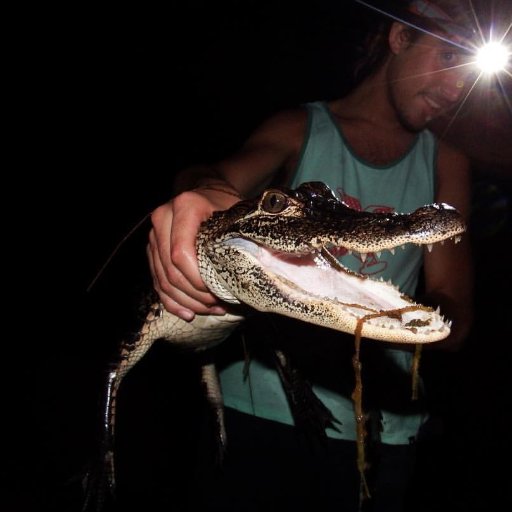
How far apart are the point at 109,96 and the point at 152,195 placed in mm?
4693

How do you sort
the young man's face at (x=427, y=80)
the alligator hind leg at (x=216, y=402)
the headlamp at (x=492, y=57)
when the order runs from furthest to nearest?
1. the headlamp at (x=492, y=57)
2. the young man's face at (x=427, y=80)
3. the alligator hind leg at (x=216, y=402)

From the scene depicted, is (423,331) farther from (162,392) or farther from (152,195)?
(152,195)

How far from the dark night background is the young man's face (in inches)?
67.3

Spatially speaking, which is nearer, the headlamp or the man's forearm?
the man's forearm

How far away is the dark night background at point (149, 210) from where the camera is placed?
5.24 meters

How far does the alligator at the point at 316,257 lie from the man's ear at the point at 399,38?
2006 mm

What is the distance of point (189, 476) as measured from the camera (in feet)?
18.2

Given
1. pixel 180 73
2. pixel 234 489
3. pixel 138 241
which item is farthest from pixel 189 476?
pixel 180 73

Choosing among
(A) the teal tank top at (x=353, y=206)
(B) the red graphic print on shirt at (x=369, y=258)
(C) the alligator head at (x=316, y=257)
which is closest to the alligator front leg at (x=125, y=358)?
(C) the alligator head at (x=316, y=257)

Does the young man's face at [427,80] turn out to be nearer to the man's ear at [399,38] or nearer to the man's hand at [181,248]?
the man's ear at [399,38]

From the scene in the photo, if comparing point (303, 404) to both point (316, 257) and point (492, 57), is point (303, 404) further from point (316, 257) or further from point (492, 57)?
point (492, 57)

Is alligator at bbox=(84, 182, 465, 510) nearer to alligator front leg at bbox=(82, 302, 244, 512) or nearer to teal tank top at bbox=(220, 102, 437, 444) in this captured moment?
alligator front leg at bbox=(82, 302, 244, 512)

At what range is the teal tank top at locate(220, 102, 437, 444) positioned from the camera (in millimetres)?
2277

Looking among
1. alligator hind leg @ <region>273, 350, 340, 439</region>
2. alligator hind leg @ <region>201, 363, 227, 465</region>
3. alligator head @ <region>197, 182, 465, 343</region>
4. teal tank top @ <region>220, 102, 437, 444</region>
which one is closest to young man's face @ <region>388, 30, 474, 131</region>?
teal tank top @ <region>220, 102, 437, 444</region>
